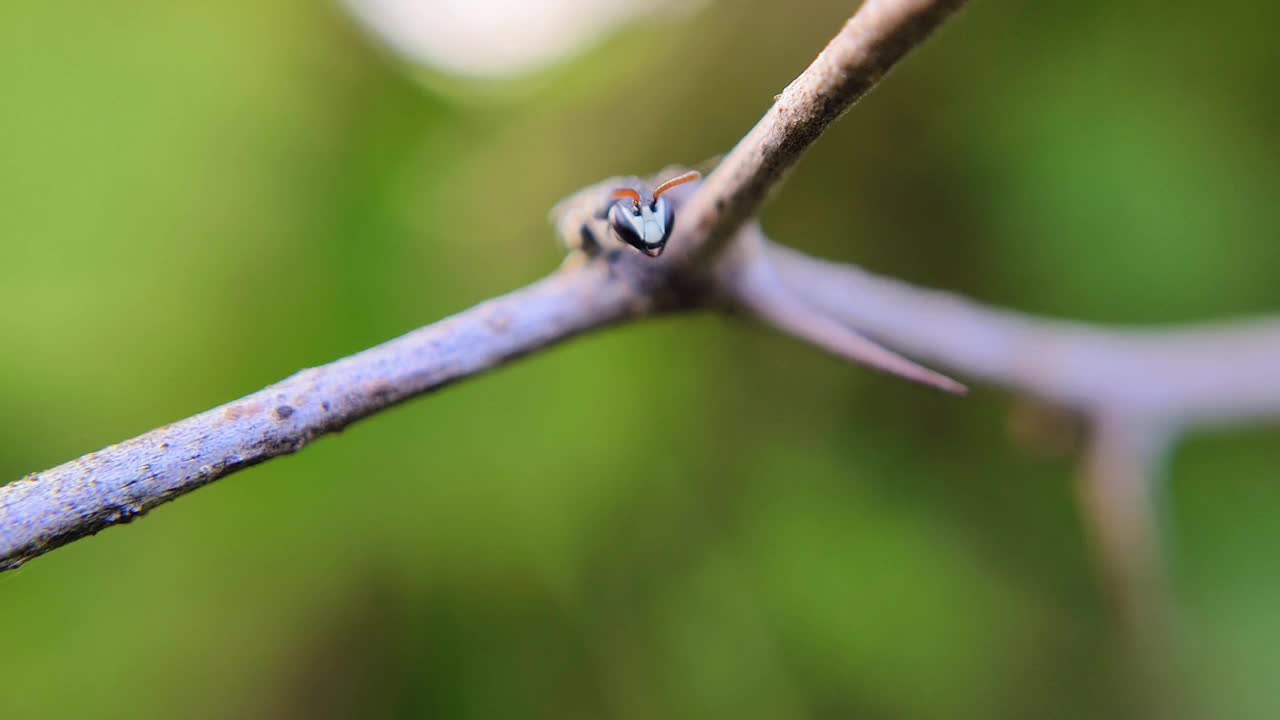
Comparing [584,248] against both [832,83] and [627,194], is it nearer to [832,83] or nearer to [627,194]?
[627,194]

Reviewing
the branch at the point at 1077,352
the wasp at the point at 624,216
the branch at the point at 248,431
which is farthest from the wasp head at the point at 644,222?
the branch at the point at 1077,352

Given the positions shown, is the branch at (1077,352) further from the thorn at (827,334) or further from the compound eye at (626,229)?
the compound eye at (626,229)

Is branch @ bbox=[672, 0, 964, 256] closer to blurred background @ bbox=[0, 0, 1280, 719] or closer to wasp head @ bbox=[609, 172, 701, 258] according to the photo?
wasp head @ bbox=[609, 172, 701, 258]

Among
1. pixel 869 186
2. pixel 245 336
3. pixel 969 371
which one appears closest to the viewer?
pixel 969 371

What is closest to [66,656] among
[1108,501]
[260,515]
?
[260,515]

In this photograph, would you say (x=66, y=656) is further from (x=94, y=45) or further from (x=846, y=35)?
(x=846, y=35)

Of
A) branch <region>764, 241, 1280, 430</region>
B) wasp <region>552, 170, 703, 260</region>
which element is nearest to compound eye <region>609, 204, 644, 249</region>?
wasp <region>552, 170, 703, 260</region>
